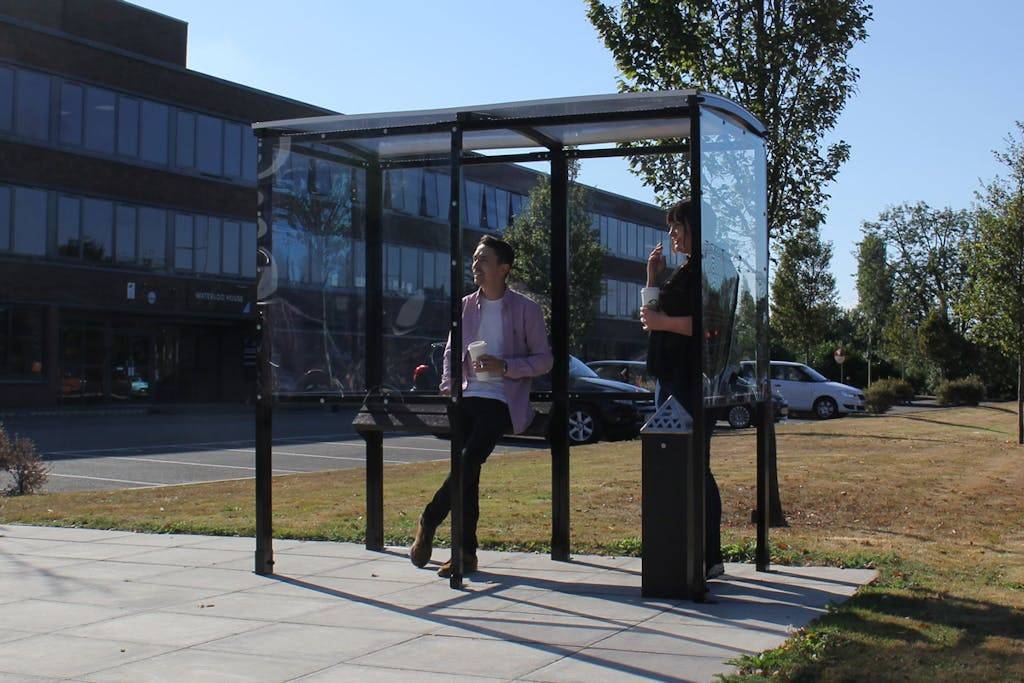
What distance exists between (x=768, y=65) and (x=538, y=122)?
412cm

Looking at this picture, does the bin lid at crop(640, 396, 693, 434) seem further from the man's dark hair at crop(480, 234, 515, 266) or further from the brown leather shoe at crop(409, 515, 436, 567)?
the brown leather shoe at crop(409, 515, 436, 567)

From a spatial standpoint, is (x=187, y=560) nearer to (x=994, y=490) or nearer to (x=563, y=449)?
(x=563, y=449)

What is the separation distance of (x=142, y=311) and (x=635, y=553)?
1398 inches

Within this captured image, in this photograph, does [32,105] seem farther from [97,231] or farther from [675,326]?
[675,326]

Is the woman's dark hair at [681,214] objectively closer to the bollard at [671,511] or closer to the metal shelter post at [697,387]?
the metal shelter post at [697,387]

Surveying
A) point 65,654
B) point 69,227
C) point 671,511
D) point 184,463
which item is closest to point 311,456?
point 184,463

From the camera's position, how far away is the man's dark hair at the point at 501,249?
719 centimetres

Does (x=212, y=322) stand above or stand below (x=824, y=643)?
above

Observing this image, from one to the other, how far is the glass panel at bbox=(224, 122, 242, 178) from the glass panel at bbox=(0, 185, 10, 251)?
366 inches

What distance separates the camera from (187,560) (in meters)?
7.84

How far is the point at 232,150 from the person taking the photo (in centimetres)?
4425

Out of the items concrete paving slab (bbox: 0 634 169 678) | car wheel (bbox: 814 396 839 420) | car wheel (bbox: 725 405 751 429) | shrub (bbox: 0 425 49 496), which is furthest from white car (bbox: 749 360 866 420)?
concrete paving slab (bbox: 0 634 169 678)

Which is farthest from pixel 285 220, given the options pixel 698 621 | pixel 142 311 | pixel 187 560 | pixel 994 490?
pixel 142 311

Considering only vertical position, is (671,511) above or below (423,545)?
above
